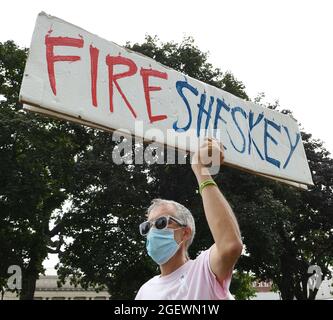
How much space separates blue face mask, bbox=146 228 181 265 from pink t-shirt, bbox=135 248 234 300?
76 millimetres

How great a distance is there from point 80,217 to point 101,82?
15.8m

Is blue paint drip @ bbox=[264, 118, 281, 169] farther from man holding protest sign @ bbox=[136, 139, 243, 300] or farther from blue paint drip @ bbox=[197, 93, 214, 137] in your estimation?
man holding protest sign @ bbox=[136, 139, 243, 300]

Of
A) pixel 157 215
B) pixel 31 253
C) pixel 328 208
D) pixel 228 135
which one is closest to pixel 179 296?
pixel 157 215

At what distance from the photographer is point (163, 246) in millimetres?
2027

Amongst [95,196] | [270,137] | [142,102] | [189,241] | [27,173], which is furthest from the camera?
[95,196]

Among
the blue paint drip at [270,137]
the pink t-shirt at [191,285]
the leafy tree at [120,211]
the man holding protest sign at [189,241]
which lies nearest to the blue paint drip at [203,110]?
the man holding protest sign at [189,241]

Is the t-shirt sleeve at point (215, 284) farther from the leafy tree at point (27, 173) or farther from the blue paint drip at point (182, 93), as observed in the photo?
the leafy tree at point (27, 173)

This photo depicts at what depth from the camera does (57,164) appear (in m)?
16.3

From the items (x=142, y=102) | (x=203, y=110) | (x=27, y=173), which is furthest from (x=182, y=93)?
(x=27, y=173)

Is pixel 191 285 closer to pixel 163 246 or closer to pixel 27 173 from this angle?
pixel 163 246

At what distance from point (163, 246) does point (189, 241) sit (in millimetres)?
159

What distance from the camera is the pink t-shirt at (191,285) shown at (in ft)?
5.77

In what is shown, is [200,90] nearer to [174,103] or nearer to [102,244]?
[174,103]

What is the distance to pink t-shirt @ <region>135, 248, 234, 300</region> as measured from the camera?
1.76 metres
